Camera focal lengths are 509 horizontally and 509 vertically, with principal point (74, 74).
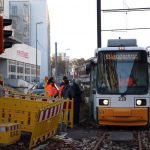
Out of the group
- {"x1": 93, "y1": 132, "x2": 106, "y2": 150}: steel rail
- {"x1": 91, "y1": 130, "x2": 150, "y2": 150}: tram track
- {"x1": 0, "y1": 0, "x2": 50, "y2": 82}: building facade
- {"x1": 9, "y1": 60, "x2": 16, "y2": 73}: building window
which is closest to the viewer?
{"x1": 93, "y1": 132, "x2": 106, "y2": 150}: steel rail

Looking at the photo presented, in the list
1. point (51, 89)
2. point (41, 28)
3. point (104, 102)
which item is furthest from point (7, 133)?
point (41, 28)

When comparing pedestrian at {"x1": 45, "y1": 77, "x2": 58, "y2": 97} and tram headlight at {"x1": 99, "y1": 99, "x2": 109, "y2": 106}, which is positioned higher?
pedestrian at {"x1": 45, "y1": 77, "x2": 58, "y2": 97}

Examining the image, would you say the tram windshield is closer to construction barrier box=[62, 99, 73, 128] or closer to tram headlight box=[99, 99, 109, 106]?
tram headlight box=[99, 99, 109, 106]

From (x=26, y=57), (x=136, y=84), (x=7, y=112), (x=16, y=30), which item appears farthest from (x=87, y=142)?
(x=16, y=30)

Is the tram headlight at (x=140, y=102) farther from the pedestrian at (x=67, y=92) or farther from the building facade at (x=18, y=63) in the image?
the building facade at (x=18, y=63)

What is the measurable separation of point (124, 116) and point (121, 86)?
1.16 metres

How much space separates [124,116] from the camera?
1777 centimetres

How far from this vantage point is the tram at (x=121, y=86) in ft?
58.4

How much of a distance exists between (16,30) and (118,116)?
110 metres

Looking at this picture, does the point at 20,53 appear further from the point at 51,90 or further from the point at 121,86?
the point at 121,86

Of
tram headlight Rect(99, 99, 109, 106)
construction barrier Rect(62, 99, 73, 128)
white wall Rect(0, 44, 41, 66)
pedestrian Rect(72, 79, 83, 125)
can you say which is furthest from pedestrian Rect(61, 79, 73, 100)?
white wall Rect(0, 44, 41, 66)

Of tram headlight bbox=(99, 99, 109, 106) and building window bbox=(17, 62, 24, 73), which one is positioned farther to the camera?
building window bbox=(17, 62, 24, 73)

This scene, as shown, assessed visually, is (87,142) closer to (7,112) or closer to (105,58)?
(7,112)

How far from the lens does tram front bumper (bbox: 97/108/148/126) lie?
17.7 meters
